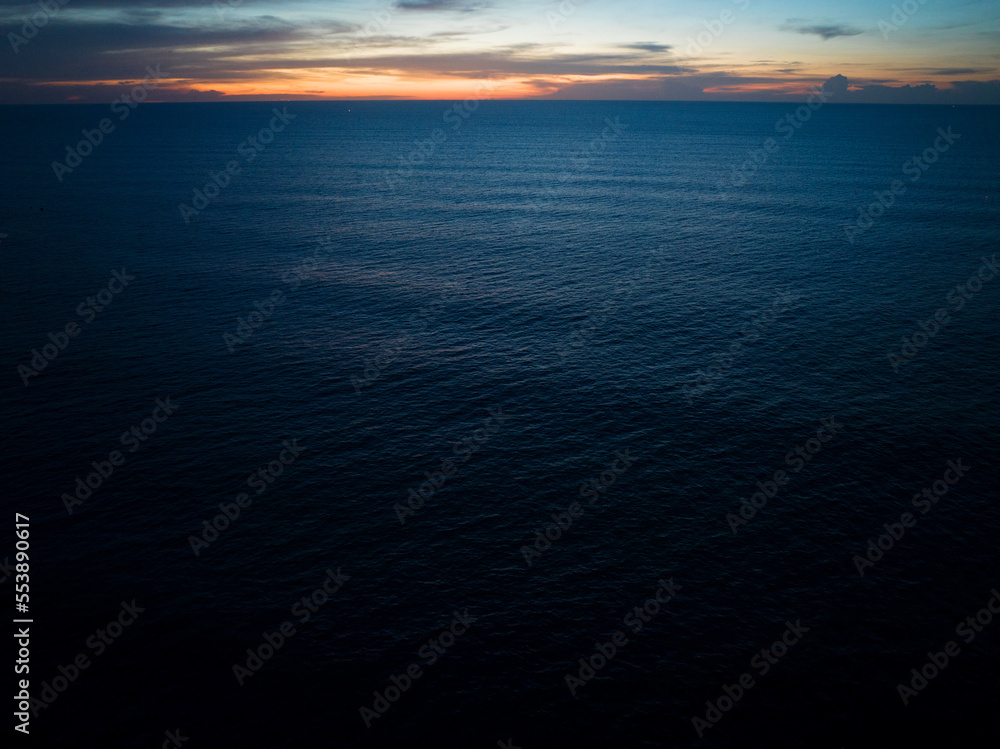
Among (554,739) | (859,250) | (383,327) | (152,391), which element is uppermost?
(859,250)

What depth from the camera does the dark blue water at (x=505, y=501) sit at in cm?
4809

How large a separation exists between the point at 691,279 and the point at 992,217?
101 metres

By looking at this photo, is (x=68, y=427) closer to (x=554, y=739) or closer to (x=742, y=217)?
(x=554, y=739)

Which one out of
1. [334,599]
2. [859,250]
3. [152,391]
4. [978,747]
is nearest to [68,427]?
[152,391]

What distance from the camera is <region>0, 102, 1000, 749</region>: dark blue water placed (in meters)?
48.1

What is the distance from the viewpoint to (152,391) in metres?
87.4

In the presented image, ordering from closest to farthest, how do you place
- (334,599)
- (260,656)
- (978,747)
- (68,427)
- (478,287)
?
(978,747), (260,656), (334,599), (68,427), (478,287)

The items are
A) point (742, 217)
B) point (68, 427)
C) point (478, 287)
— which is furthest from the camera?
point (742, 217)

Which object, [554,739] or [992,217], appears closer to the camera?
[554,739]

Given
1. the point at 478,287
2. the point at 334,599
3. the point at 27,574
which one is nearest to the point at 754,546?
the point at 334,599

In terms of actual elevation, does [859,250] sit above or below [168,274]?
above

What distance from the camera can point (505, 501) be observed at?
228ft

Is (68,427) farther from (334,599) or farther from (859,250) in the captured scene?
(859,250)

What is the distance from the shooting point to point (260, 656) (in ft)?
168
